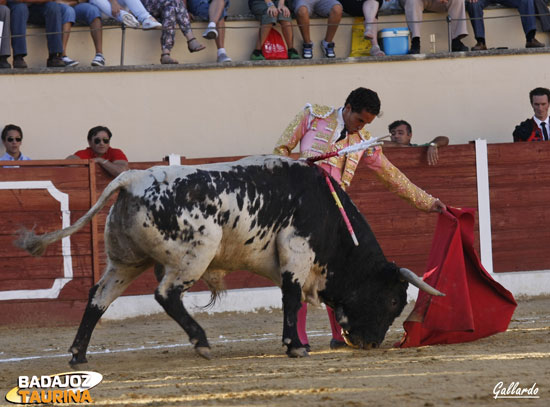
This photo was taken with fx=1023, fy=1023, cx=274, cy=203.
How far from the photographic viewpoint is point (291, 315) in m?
4.55

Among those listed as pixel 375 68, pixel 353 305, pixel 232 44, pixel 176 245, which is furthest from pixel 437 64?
pixel 176 245

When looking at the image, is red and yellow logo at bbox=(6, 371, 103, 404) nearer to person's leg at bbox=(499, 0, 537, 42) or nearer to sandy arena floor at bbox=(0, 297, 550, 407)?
sandy arena floor at bbox=(0, 297, 550, 407)

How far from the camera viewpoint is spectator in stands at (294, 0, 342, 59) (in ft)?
26.4

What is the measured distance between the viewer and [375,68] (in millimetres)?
8094

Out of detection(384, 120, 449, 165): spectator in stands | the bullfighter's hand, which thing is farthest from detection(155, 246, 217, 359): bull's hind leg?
detection(384, 120, 449, 165): spectator in stands

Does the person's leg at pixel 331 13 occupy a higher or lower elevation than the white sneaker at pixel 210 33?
higher

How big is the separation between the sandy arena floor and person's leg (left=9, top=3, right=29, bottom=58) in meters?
2.30

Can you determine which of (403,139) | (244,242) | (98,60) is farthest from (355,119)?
(98,60)

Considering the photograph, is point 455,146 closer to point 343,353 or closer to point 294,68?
point 294,68

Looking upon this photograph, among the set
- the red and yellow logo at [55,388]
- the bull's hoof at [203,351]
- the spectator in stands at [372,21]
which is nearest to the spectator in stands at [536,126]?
the spectator in stands at [372,21]

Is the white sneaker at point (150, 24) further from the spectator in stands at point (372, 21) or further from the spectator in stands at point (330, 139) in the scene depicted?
the spectator in stands at point (330, 139)

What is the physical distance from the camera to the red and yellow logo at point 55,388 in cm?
331

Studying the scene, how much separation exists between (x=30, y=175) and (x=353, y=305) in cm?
277

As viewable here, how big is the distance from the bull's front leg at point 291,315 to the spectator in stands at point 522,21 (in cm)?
432
